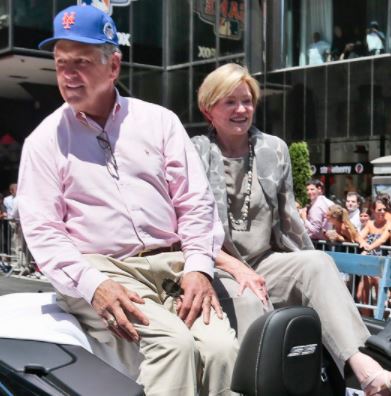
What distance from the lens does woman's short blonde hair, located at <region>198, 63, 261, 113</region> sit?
3.00 meters

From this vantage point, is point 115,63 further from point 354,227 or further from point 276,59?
point 276,59

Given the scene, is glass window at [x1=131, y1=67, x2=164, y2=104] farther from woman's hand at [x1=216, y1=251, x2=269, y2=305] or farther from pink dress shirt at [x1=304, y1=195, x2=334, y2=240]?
woman's hand at [x1=216, y1=251, x2=269, y2=305]

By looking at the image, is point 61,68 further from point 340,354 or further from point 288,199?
point 340,354

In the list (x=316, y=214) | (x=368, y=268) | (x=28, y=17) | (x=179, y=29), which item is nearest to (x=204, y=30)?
(x=179, y=29)

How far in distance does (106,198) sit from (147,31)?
74.6 ft

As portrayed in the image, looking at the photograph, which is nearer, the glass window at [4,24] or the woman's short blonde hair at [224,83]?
the woman's short blonde hair at [224,83]

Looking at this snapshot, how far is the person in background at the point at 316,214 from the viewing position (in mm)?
9867

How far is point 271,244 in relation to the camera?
313 cm

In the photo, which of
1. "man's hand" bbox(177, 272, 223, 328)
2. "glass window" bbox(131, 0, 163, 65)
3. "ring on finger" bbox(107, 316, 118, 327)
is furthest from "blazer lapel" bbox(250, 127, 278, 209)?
"glass window" bbox(131, 0, 163, 65)

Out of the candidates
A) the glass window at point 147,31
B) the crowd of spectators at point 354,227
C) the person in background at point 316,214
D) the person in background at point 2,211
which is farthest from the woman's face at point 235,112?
the glass window at point 147,31

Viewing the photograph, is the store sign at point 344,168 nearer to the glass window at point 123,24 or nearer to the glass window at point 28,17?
the glass window at point 123,24

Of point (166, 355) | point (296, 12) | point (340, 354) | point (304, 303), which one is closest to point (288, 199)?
point (304, 303)

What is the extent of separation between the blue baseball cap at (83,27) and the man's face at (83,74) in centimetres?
4

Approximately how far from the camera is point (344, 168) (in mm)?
22062
